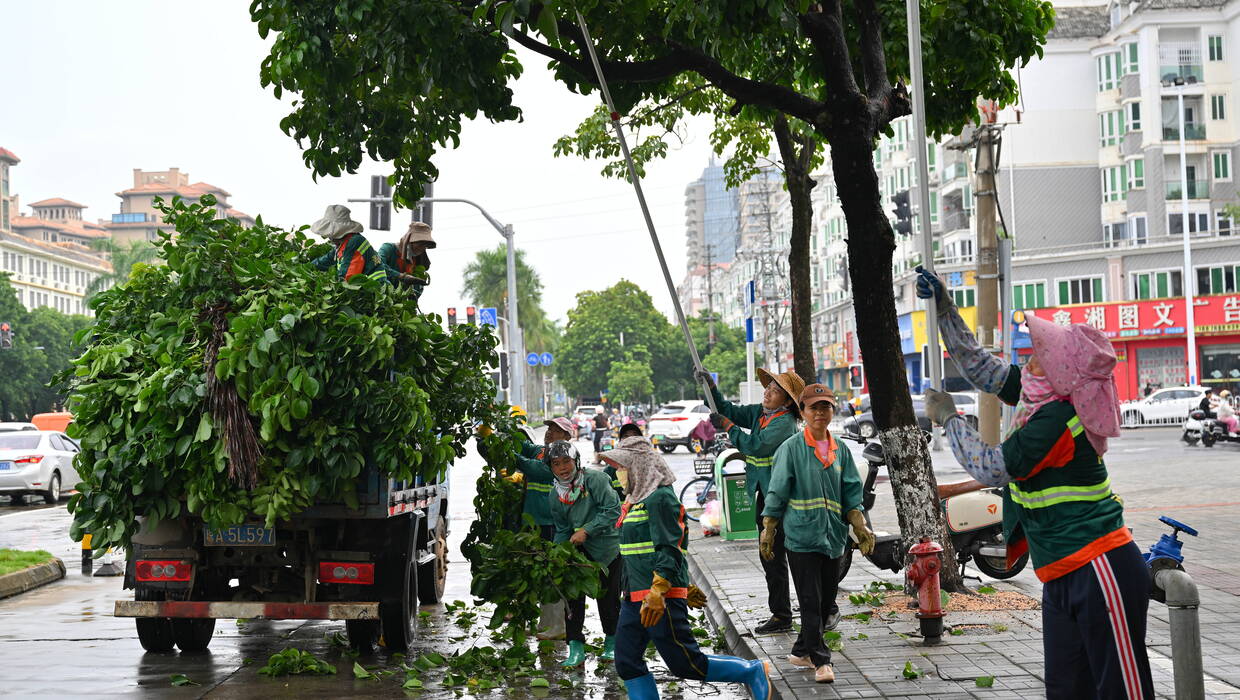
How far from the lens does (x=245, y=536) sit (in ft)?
26.0

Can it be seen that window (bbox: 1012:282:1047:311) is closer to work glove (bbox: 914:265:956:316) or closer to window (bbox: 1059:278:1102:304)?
window (bbox: 1059:278:1102:304)

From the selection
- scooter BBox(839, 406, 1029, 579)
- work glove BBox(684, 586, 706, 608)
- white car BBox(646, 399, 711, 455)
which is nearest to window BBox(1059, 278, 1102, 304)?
white car BBox(646, 399, 711, 455)

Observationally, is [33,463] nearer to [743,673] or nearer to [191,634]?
[191,634]

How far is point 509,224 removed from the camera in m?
36.3

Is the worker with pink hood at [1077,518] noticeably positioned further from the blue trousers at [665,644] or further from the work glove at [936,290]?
the blue trousers at [665,644]

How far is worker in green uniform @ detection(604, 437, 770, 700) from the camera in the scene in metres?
5.98

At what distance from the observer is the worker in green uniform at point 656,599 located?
598cm

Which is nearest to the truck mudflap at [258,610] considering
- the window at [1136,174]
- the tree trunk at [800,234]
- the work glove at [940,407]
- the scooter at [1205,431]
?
the work glove at [940,407]

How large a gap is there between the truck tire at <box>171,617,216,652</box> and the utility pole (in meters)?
8.68

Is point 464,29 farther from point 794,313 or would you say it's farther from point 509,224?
point 509,224

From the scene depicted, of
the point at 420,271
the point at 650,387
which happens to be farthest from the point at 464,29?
the point at 650,387

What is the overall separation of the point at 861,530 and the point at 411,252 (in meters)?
4.12

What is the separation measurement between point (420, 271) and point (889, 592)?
14.9ft

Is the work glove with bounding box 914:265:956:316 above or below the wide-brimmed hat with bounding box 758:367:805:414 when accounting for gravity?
above
